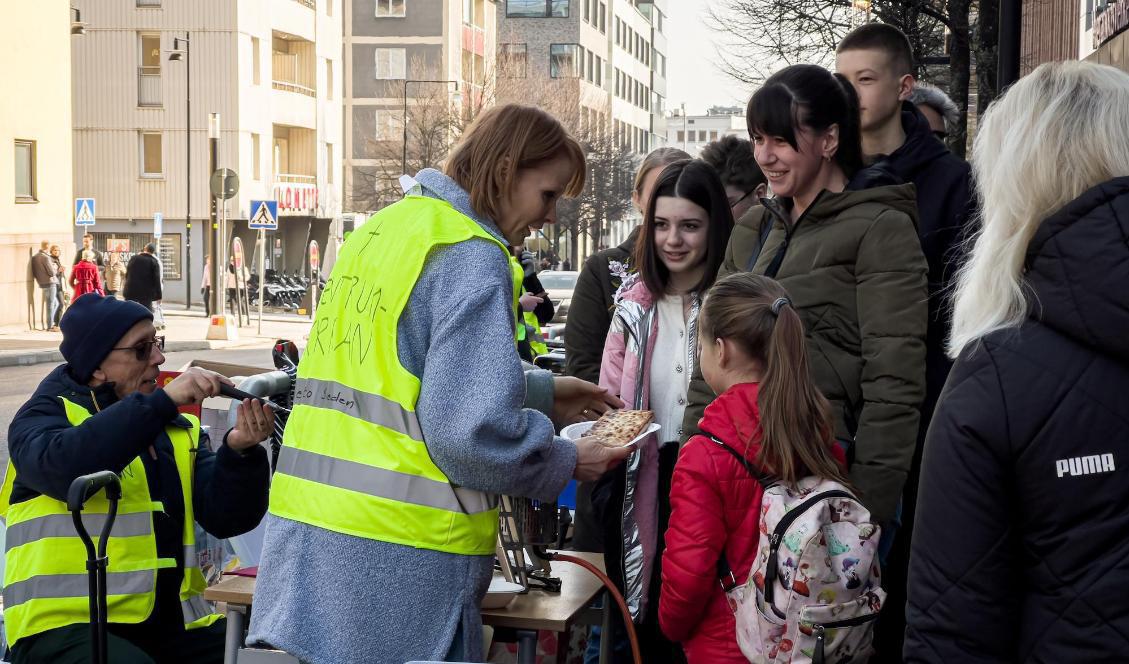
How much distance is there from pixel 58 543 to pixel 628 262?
2308mm

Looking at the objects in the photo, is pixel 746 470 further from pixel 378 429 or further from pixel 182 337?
pixel 182 337

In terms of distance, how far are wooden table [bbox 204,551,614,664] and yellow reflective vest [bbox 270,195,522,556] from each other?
53cm

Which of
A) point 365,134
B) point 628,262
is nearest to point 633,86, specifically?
point 365,134

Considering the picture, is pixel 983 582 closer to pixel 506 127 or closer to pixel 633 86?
pixel 506 127

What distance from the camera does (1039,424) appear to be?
2068 mm

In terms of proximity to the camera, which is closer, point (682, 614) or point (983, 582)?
point (983, 582)

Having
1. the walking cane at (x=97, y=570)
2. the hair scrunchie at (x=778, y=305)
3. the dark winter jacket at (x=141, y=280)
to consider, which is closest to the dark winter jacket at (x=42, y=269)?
the dark winter jacket at (x=141, y=280)

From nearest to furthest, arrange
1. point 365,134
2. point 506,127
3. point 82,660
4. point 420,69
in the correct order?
point 506,127, point 82,660, point 420,69, point 365,134

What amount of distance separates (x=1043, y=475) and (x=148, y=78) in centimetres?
4831

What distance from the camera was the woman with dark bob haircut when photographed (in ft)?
11.3

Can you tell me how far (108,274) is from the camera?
3547 cm

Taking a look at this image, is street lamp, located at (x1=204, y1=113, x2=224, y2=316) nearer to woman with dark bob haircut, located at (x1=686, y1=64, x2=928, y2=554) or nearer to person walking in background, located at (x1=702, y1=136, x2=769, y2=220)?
person walking in background, located at (x1=702, y1=136, x2=769, y2=220)

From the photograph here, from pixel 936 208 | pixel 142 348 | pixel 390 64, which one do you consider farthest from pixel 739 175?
pixel 390 64

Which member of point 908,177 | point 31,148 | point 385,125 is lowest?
point 908,177
